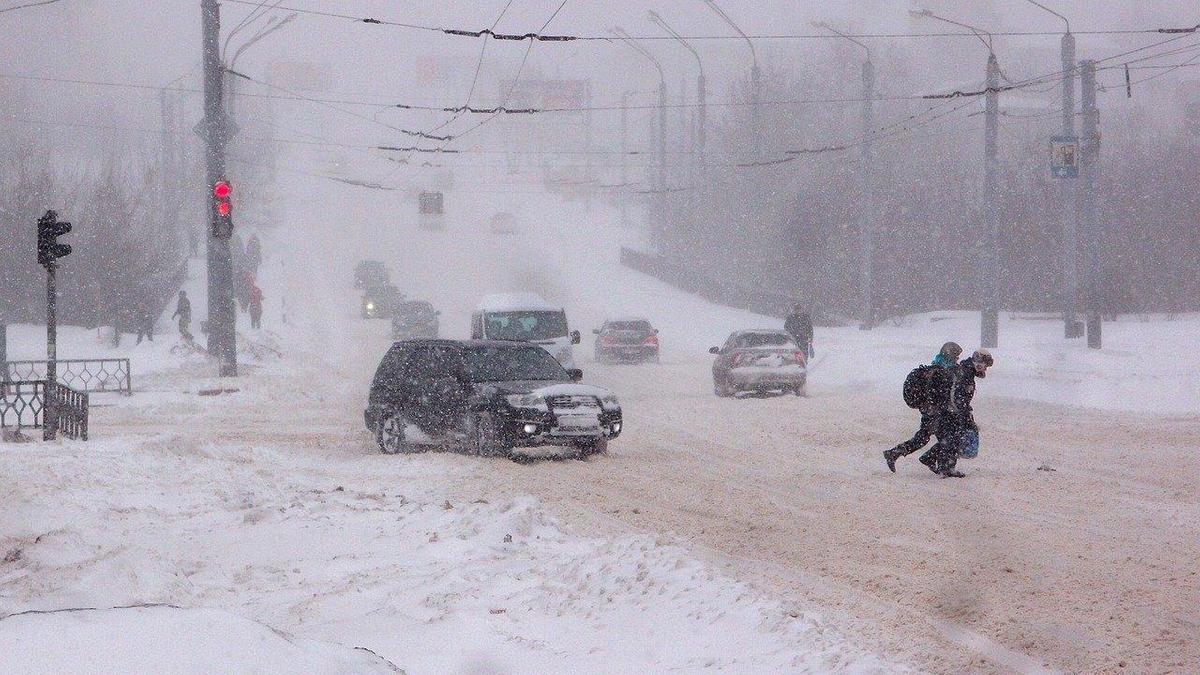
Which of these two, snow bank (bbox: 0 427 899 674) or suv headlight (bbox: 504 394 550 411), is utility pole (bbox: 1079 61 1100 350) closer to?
suv headlight (bbox: 504 394 550 411)

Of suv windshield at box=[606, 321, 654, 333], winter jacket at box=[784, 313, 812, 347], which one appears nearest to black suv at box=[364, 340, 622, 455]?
winter jacket at box=[784, 313, 812, 347]

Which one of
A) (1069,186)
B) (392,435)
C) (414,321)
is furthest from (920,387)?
(414,321)

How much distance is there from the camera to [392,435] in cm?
1767

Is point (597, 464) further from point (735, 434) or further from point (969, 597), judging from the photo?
point (969, 597)

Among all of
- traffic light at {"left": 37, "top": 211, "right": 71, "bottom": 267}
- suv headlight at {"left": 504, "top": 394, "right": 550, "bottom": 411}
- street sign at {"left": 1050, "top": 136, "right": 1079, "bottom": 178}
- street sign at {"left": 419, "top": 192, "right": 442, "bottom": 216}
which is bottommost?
suv headlight at {"left": 504, "top": 394, "right": 550, "bottom": 411}

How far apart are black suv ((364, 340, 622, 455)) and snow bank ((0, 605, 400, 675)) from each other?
1128 centimetres

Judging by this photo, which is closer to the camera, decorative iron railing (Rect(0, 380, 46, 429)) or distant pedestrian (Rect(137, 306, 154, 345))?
decorative iron railing (Rect(0, 380, 46, 429))

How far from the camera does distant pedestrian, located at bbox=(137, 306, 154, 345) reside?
35.9 m

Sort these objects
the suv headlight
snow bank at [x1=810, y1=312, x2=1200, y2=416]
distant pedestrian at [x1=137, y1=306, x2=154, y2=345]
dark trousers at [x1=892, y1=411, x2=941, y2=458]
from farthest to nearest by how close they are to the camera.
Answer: distant pedestrian at [x1=137, y1=306, x2=154, y2=345], snow bank at [x1=810, y1=312, x2=1200, y2=416], the suv headlight, dark trousers at [x1=892, y1=411, x2=941, y2=458]

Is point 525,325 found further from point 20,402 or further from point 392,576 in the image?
point 392,576

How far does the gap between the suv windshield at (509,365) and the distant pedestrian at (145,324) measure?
2111 cm

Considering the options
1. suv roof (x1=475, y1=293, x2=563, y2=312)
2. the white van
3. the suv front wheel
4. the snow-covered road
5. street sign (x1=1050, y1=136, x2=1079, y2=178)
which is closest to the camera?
the snow-covered road

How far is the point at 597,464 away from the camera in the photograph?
15438 mm

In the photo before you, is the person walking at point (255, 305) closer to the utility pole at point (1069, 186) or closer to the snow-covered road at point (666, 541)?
the snow-covered road at point (666, 541)
